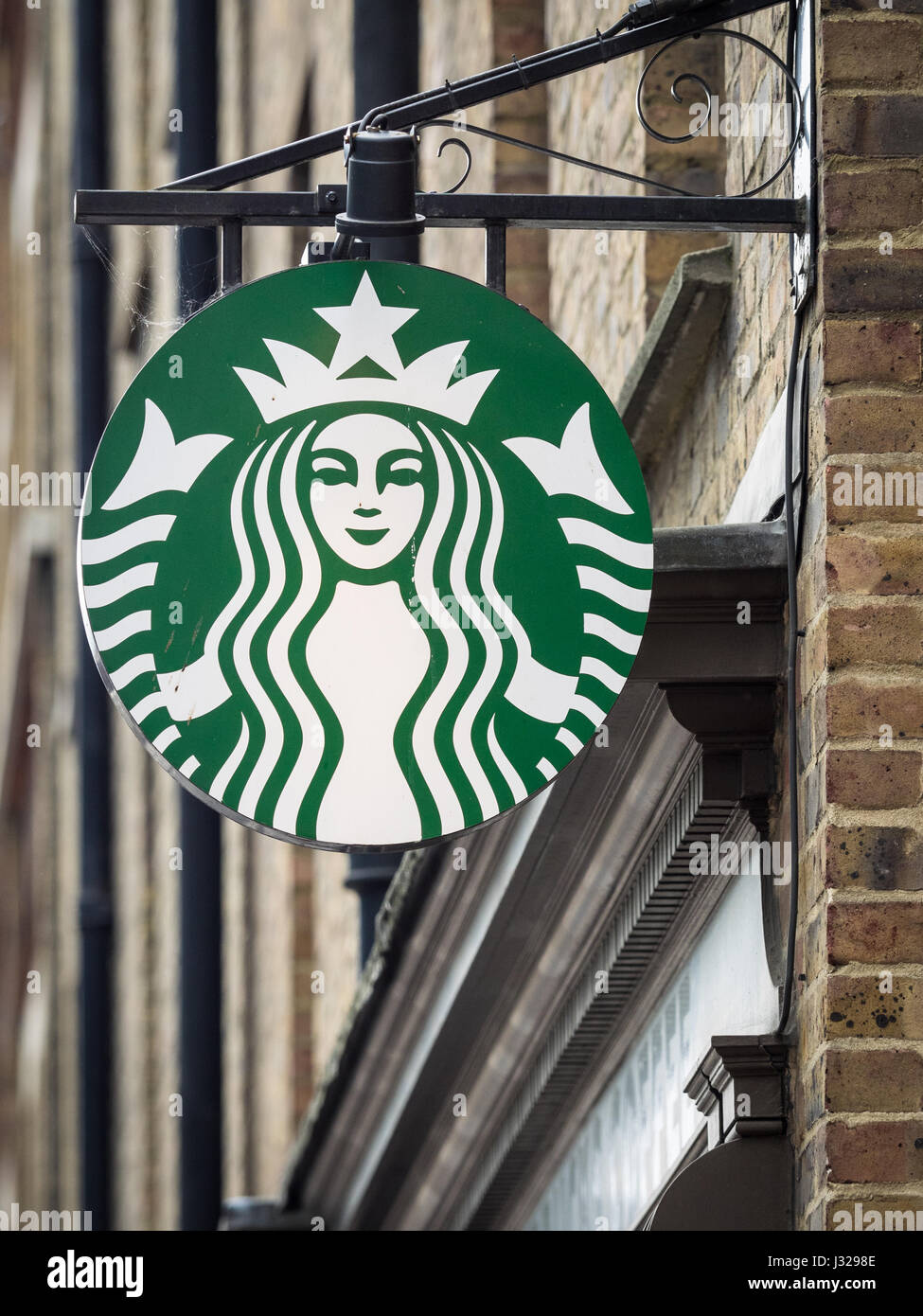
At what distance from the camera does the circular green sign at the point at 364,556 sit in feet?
10.1

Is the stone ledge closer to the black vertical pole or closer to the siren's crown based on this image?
the siren's crown

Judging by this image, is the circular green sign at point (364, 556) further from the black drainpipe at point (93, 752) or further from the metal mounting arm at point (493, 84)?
the black drainpipe at point (93, 752)

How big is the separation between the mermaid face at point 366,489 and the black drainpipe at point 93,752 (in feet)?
26.1

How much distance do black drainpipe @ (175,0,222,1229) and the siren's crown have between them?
587 cm

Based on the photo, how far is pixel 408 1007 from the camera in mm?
6012

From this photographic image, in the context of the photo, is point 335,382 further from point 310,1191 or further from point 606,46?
point 310,1191

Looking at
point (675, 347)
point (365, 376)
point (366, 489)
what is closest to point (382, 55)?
point (675, 347)

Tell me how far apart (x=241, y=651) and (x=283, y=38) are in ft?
24.7

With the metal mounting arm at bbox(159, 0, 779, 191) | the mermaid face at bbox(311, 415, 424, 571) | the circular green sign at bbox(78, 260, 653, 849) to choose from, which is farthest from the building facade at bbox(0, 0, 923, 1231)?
the mermaid face at bbox(311, 415, 424, 571)

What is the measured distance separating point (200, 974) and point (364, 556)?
6410mm

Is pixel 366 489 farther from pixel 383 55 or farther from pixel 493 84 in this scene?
pixel 383 55

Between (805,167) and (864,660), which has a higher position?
(805,167)

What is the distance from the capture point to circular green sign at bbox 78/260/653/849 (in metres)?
3.06

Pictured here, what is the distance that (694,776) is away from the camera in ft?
13.1
